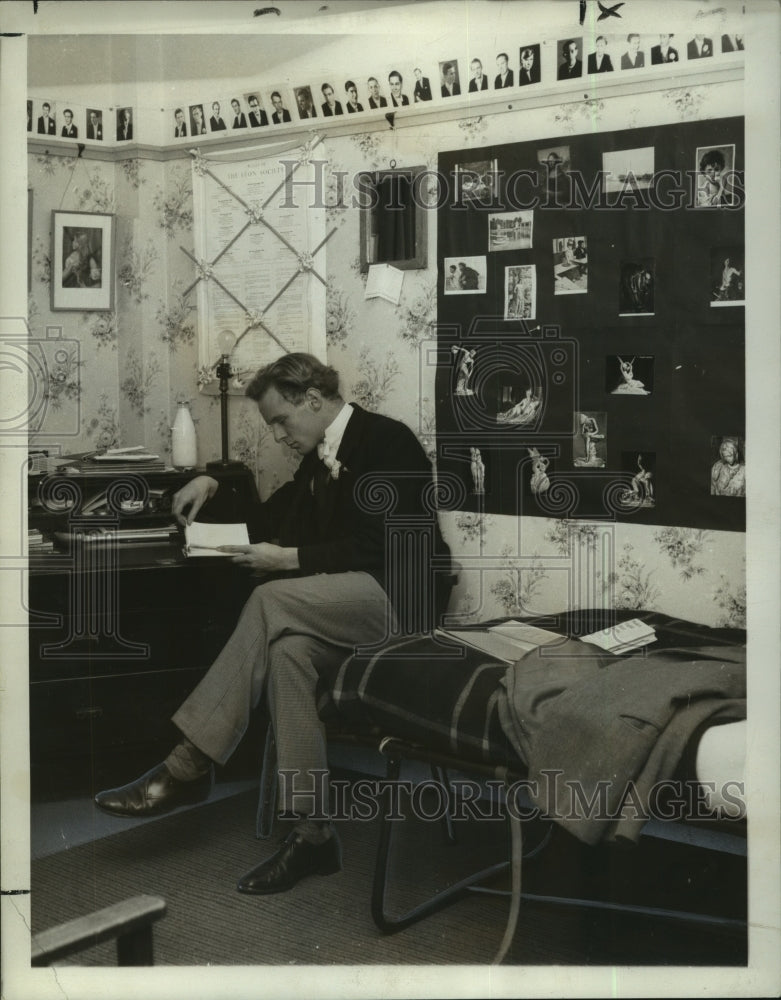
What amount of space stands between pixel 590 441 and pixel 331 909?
1.04 m

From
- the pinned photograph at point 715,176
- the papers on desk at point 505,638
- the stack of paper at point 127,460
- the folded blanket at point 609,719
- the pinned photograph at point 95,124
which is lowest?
the folded blanket at point 609,719

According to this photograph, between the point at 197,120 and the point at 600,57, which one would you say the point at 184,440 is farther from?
the point at 600,57

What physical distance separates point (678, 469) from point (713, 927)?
34.6 inches

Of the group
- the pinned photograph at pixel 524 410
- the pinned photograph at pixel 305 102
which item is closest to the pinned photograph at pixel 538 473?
the pinned photograph at pixel 524 410

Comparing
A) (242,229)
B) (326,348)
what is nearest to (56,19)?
(242,229)

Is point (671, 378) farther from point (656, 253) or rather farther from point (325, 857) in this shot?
point (325, 857)

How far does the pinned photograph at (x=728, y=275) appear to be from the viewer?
1.81 m

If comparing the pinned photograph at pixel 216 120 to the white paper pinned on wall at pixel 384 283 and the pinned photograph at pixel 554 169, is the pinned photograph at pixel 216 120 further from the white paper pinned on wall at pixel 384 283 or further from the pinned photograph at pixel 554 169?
the pinned photograph at pixel 554 169

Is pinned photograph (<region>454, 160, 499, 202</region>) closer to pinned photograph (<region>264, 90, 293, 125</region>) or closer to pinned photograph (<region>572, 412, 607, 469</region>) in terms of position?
pinned photograph (<region>264, 90, 293, 125</region>)

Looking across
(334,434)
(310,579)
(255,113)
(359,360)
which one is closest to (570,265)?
(359,360)

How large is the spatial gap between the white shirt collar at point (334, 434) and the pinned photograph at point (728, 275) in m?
0.74

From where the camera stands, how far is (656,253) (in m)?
1.83

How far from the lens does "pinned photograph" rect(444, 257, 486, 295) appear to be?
1874 millimetres

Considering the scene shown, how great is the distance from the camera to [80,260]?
6.22 feet
